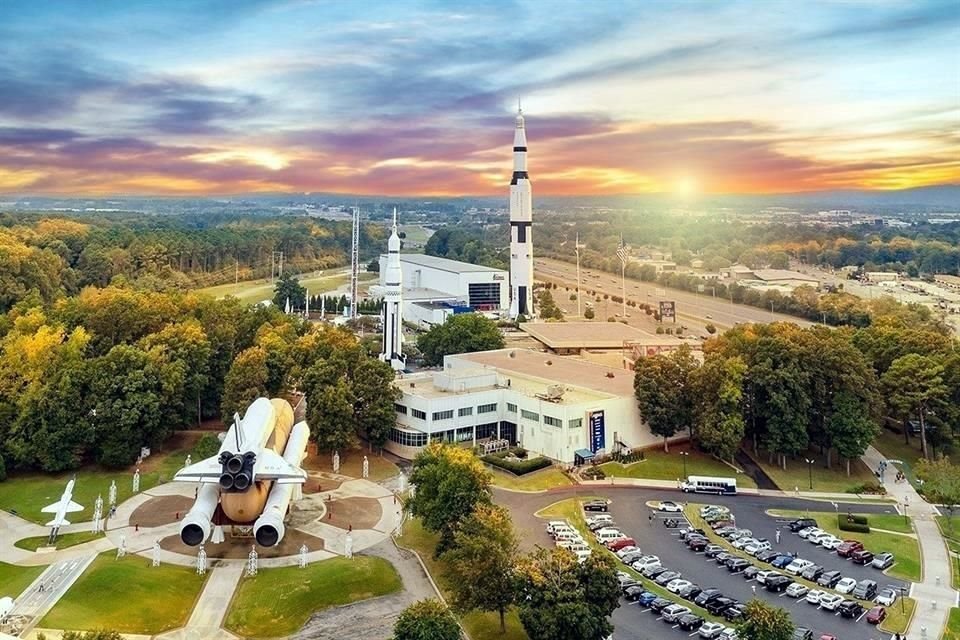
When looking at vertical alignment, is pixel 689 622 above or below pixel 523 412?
below

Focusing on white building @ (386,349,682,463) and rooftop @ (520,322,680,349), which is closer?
white building @ (386,349,682,463)

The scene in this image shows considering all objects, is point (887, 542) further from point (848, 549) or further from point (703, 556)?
point (703, 556)

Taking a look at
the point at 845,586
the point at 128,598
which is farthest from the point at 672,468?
the point at 128,598

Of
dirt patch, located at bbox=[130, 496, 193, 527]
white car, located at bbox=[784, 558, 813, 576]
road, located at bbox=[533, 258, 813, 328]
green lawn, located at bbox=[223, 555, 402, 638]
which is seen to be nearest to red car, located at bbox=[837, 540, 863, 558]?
white car, located at bbox=[784, 558, 813, 576]

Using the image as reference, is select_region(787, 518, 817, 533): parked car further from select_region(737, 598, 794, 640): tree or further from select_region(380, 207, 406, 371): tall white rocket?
select_region(380, 207, 406, 371): tall white rocket

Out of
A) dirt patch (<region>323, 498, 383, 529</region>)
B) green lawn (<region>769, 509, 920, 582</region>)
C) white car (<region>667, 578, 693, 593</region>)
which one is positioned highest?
dirt patch (<region>323, 498, 383, 529</region>)

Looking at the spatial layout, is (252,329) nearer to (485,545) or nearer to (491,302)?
(485,545)
